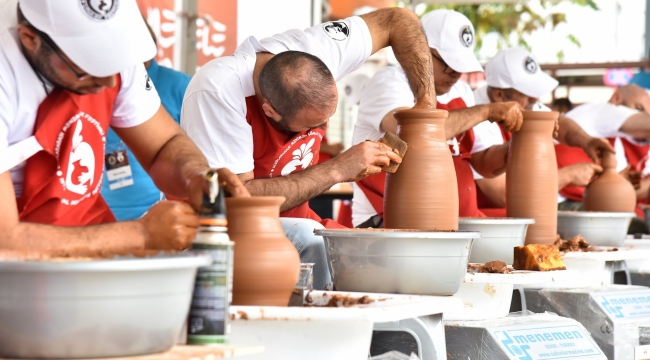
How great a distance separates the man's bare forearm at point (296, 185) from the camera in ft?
9.48

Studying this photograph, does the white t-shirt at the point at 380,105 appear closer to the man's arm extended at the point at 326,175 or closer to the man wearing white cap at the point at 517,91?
the man wearing white cap at the point at 517,91

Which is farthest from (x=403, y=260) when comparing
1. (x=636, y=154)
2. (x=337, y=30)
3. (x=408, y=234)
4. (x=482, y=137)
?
(x=636, y=154)

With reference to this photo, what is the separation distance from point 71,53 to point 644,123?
4.94 m

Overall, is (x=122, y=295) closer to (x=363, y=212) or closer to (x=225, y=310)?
(x=225, y=310)

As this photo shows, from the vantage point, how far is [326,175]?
9.43 ft

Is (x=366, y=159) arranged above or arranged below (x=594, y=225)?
above

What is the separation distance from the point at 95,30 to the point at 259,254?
2.14ft

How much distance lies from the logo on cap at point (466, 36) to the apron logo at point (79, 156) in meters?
2.22

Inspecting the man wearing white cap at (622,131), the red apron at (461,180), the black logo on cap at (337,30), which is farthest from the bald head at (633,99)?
the black logo on cap at (337,30)

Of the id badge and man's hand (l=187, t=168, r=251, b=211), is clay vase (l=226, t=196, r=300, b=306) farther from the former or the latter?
the id badge

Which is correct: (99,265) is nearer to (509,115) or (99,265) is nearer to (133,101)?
(133,101)

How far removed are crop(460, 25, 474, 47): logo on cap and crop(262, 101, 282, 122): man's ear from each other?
4.92 ft

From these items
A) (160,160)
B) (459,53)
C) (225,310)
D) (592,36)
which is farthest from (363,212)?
(592,36)

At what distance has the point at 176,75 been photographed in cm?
468
